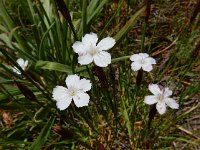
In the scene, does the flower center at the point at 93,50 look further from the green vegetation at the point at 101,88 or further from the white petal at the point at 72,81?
the green vegetation at the point at 101,88

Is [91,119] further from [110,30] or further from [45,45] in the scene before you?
[110,30]

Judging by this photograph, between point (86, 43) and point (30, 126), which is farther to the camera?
point (30, 126)

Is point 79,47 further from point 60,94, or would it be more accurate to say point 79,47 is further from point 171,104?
point 171,104

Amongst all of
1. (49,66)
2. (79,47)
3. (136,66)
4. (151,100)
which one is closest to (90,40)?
(79,47)

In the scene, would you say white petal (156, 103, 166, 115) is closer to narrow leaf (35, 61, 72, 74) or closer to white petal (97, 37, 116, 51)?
white petal (97, 37, 116, 51)

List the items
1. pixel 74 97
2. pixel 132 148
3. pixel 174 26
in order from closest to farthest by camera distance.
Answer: pixel 74 97 < pixel 132 148 < pixel 174 26

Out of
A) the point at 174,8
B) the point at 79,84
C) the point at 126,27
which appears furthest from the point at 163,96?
the point at 174,8
